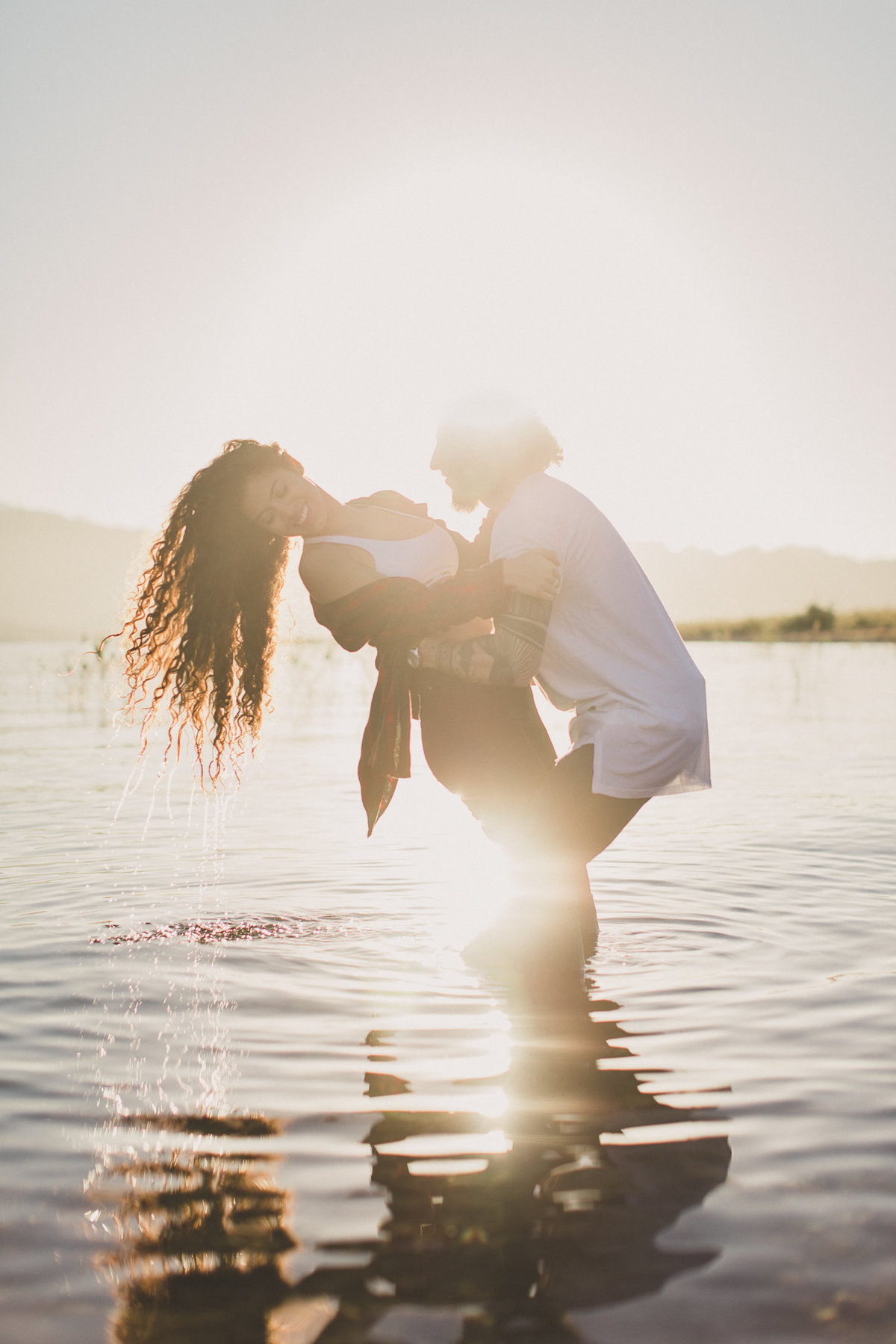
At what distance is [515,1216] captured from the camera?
2473 millimetres

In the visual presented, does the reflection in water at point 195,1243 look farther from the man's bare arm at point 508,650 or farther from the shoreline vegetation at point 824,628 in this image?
the shoreline vegetation at point 824,628

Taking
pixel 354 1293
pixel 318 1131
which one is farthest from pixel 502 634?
pixel 354 1293

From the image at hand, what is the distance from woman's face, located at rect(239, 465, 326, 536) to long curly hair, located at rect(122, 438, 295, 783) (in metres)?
0.06

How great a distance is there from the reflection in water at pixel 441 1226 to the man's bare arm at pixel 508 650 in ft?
4.33

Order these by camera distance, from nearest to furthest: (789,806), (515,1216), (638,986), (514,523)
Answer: (515,1216) → (514,523) → (638,986) → (789,806)

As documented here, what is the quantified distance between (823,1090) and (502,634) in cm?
166

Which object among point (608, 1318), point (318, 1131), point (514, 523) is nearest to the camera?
point (608, 1318)

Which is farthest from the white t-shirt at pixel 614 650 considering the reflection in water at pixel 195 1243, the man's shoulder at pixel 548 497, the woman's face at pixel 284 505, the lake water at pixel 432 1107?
the reflection in water at pixel 195 1243

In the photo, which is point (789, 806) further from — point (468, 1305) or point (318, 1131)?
point (468, 1305)

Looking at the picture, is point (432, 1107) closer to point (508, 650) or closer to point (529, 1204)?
point (529, 1204)

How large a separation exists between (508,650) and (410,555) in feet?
2.06

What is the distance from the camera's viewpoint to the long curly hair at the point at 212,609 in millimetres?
4375

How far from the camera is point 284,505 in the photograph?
424 centimetres

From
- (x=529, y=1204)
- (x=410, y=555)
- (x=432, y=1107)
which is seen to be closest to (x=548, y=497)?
(x=410, y=555)
